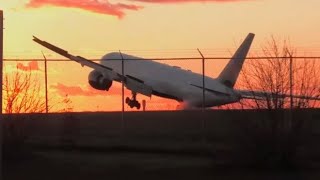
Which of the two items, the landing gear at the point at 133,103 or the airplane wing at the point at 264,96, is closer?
the airplane wing at the point at 264,96

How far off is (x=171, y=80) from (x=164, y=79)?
999 millimetres

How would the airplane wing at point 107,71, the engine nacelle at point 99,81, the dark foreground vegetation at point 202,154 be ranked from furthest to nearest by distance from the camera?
the engine nacelle at point 99,81
the airplane wing at point 107,71
the dark foreground vegetation at point 202,154

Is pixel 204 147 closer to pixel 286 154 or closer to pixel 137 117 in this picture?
pixel 286 154

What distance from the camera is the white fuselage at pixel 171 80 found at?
1196 inches

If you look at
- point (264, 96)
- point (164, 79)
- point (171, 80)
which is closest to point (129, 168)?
point (264, 96)

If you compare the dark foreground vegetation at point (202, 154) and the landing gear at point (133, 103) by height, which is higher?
the landing gear at point (133, 103)

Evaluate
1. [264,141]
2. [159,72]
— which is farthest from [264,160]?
[159,72]

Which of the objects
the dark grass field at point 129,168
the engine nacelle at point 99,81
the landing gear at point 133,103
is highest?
the engine nacelle at point 99,81

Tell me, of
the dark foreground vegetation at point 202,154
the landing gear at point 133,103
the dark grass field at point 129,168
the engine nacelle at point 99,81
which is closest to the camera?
the dark grass field at point 129,168

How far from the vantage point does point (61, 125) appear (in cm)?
1973

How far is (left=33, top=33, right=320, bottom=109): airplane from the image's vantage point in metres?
25.0

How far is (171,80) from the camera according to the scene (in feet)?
117

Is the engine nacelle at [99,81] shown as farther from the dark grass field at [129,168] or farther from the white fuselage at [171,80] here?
the dark grass field at [129,168]

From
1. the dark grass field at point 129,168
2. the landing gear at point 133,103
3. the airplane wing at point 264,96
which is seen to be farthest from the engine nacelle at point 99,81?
the airplane wing at point 264,96
